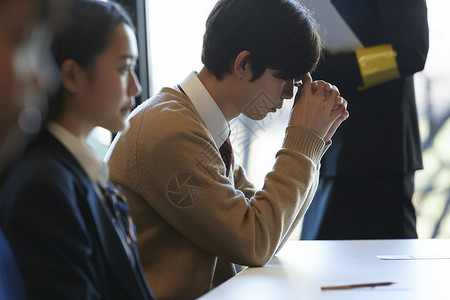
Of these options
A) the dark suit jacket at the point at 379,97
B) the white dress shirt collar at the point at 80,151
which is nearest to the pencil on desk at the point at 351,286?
the white dress shirt collar at the point at 80,151

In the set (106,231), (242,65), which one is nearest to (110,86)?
(106,231)

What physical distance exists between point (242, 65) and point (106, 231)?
2.24 feet

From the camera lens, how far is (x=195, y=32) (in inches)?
107

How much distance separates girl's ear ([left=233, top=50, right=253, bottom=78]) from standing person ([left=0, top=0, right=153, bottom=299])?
50cm

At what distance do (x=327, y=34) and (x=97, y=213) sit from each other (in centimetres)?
125

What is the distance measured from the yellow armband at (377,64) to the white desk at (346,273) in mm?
563

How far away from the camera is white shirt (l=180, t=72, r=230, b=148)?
4.33ft

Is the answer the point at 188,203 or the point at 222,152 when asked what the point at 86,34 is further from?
the point at 222,152

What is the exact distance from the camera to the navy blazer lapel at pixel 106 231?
0.73 m

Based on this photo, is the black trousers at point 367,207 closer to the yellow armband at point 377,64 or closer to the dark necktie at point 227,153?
the yellow armband at point 377,64

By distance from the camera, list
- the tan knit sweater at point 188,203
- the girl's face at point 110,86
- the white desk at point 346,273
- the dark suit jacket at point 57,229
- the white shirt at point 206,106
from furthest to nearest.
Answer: the white shirt at point 206,106
the tan knit sweater at point 188,203
the white desk at point 346,273
the girl's face at point 110,86
the dark suit jacket at point 57,229

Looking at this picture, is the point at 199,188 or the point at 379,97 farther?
the point at 379,97

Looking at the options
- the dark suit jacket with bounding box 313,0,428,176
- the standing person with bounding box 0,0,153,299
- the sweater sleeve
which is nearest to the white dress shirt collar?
the standing person with bounding box 0,0,153,299

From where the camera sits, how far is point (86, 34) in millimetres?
764
